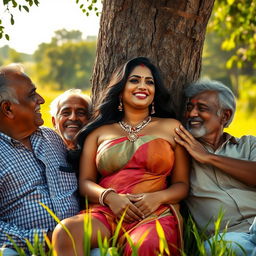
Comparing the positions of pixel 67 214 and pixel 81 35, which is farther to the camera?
pixel 81 35

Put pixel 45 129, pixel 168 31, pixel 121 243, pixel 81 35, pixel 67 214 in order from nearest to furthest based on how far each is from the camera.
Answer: pixel 121 243 < pixel 67 214 < pixel 45 129 < pixel 168 31 < pixel 81 35

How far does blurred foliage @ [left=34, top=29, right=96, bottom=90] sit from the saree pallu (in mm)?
94036

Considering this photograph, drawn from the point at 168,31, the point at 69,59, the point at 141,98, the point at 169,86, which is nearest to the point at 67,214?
the point at 141,98

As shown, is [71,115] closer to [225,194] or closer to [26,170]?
[26,170]

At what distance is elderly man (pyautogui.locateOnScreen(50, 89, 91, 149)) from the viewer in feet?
17.1

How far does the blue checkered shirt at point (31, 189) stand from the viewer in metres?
4.43

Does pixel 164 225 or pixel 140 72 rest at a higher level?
pixel 140 72

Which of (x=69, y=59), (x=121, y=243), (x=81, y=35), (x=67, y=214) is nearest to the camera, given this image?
(x=121, y=243)

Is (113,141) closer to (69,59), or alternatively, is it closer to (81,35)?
(69,59)

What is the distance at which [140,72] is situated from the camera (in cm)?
486

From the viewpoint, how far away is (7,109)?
15.4 feet

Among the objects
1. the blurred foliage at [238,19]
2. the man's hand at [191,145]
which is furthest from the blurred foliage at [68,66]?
the man's hand at [191,145]

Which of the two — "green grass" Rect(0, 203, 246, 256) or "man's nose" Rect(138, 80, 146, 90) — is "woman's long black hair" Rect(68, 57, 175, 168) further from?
"green grass" Rect(0, 203, 246, 256)

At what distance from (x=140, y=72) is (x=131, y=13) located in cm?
83
